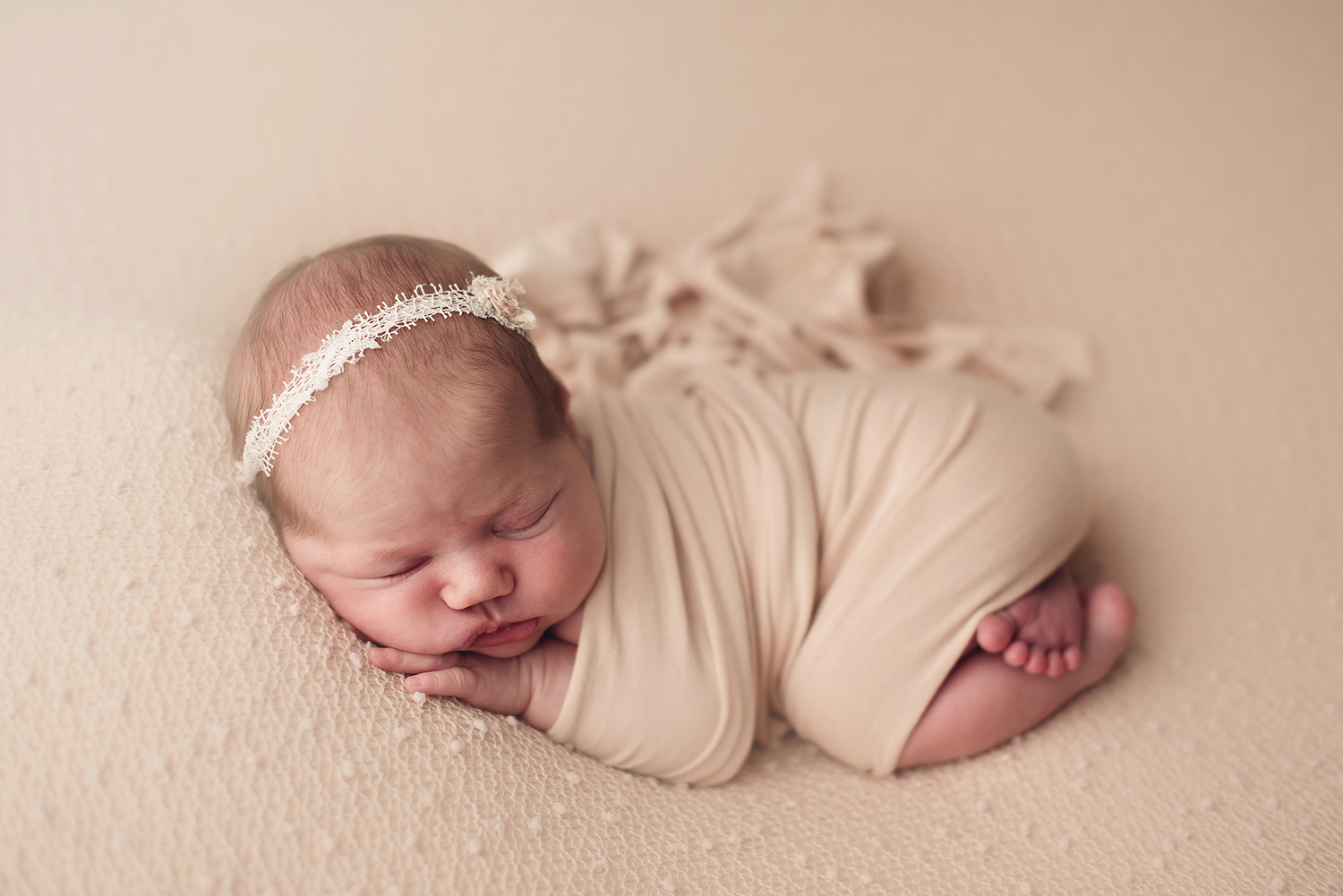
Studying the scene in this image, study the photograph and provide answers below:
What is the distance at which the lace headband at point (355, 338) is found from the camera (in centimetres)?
87

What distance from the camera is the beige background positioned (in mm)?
788

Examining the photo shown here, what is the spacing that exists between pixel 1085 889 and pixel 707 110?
135 centimetres

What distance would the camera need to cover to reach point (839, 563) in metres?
1.13

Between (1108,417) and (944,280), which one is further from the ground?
(944,280)

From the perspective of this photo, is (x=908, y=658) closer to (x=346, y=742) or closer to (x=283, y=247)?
(x=346, y=742)

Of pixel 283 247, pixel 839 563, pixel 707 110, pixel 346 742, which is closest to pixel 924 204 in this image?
pixel 707 110

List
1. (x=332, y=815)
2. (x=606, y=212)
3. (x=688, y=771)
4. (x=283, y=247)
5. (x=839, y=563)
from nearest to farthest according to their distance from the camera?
1. (x=332, y=815)
2. (x=688, y=771)
3. (x=839, y=563)
4. (x=283, y=247)
5. (x=606, y=212)

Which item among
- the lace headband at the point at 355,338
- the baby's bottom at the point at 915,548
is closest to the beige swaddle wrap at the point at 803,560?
the baby's bottom at the point at 915,548

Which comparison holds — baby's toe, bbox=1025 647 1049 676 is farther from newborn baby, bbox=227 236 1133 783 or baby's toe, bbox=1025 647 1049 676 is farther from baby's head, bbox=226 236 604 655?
baby's head, bbox=226 236 604 655

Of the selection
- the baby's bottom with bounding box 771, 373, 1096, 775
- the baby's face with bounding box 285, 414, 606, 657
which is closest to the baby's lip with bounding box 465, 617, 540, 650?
the baby's face with bounding box 285, 414, 606, 657

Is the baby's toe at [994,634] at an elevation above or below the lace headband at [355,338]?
below

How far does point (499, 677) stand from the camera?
970mm

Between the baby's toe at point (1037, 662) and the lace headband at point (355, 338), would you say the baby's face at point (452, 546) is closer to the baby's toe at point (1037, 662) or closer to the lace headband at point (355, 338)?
the lace headband at point (355, 338)

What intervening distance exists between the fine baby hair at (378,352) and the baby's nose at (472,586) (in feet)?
0.43
